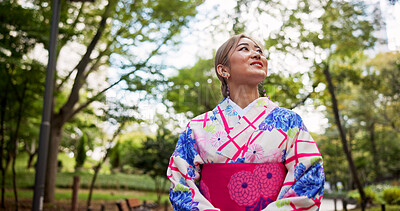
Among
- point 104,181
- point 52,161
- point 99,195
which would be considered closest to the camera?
point 52,161

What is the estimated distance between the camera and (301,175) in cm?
185

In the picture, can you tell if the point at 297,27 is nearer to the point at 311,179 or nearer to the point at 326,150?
the point at 311,179

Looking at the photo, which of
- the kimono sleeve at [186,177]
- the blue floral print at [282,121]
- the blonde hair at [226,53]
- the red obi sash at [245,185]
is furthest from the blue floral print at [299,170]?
the blonde hair at [226,53]

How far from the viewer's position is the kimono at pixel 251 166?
1.83 metres

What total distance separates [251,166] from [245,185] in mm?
112

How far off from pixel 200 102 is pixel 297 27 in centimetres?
950

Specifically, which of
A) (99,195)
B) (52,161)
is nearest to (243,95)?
(52,161)

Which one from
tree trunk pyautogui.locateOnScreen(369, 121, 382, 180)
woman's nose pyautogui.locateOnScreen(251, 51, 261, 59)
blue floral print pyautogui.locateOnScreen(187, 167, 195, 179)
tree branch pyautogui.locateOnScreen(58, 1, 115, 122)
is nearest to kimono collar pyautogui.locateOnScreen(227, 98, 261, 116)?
woman's nose pyautogui.locateOnScreen(251, 51, 261, 59)

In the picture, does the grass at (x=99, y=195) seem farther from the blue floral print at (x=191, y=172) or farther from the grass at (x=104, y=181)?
the blue floral print at (x=191, y=172)

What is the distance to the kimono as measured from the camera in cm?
183

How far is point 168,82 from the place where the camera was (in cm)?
1162

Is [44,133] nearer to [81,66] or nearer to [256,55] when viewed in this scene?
[256,55]

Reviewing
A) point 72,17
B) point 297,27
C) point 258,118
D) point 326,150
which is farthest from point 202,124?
point 326,150

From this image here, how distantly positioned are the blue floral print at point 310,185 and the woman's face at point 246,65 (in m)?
0.70
